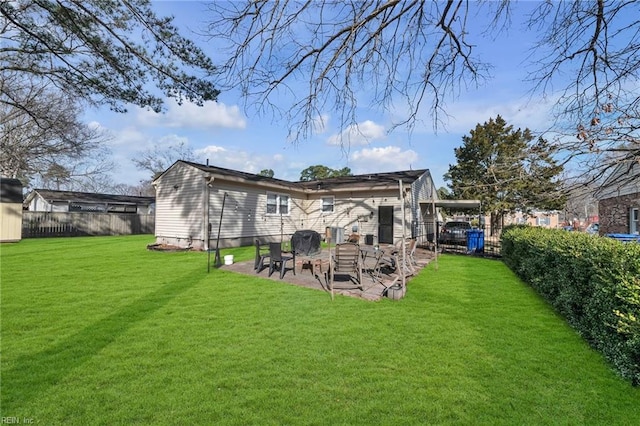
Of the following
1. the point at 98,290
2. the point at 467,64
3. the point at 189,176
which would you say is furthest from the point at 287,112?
the point at 189,176

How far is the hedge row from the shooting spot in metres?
3.08

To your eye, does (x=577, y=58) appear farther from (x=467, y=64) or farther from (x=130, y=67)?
(x=130, y=67)

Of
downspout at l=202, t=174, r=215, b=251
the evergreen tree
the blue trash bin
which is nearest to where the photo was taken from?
the evergreen tree

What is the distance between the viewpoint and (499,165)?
4430 millimetres

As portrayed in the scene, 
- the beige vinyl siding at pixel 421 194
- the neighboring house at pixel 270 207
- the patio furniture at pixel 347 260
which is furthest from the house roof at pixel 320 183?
the patio furniture at pixel 347 260

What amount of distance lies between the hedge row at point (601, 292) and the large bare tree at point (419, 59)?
3.90 feet

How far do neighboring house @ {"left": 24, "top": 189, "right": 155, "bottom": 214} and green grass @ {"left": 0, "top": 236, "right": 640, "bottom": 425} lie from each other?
79.5 ft

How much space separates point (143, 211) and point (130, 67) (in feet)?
88.7

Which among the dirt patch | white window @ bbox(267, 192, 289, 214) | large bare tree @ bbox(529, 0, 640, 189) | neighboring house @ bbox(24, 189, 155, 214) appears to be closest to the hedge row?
large bare tree @ bbox(529, 0, 640, 189)

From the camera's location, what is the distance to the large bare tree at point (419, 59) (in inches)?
136

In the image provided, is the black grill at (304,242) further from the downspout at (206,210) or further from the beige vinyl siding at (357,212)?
the beige vinyl siding at (357,212)

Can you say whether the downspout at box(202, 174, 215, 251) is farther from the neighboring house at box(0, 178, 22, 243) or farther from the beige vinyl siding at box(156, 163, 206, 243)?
the neighboring house at box(0, 178, 22, 243)

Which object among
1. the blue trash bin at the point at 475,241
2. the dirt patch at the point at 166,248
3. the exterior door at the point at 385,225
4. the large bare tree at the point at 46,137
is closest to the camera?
the dirt patch at the point at 166,248

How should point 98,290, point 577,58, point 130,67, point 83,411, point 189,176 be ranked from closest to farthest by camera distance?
point 83,411
point 577,58
point 98,290
point 130,67
point 189,176
